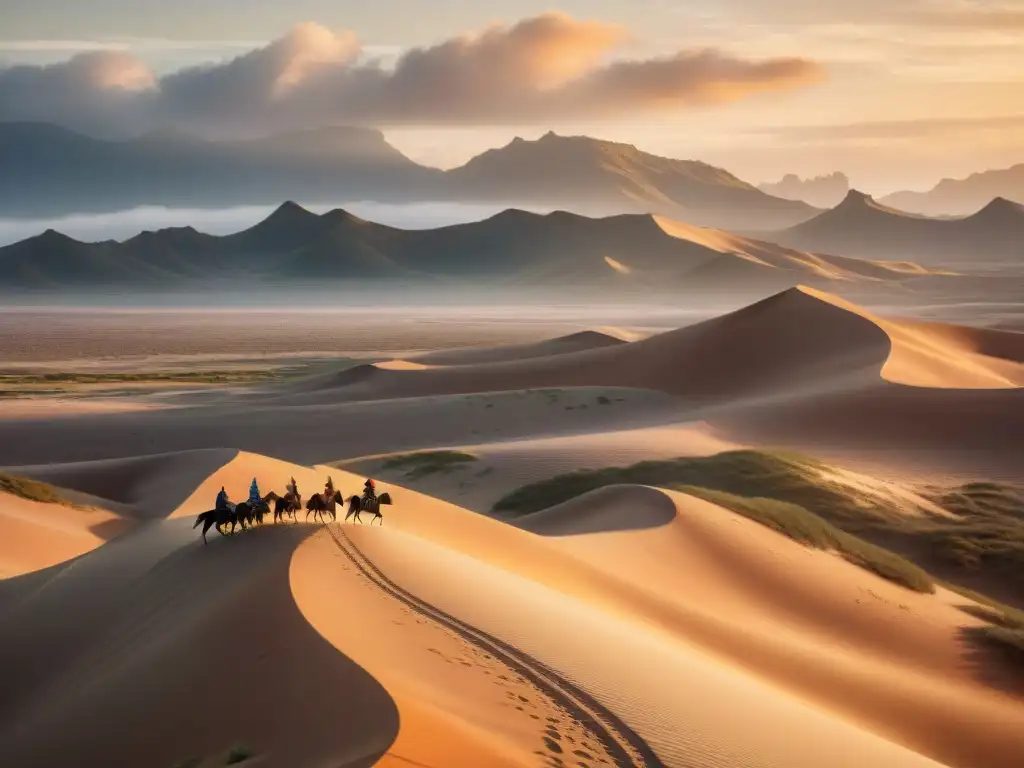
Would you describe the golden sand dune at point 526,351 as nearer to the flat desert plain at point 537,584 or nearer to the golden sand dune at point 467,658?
the flat desert plain at point 537,584

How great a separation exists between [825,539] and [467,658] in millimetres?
13319

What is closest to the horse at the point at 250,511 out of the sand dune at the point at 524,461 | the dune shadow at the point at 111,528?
the dune shadow at the point at 111,528

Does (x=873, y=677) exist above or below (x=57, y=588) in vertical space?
below

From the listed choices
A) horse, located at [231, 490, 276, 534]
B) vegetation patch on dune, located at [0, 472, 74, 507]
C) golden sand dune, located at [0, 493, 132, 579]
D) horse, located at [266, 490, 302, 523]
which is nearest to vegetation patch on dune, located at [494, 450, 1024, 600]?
golden sand dune, located at [0, 493, 132, 579]

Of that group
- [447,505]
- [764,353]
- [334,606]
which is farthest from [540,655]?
[764,353]

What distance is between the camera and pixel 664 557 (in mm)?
18609

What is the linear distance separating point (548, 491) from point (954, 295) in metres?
145

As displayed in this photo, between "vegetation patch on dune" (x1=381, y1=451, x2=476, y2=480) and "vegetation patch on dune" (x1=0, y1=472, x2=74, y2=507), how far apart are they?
367 inches

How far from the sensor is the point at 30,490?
80.1ft

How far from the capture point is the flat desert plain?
877 cm

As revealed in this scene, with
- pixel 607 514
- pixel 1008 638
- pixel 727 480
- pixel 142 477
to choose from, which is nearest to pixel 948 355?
Result: pixel 727 480

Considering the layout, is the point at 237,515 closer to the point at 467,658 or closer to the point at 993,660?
the point at 467,658

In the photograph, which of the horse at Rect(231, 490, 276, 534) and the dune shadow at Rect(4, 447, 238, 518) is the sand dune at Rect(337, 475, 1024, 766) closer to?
the horse at Rect(231, 490, 276, 534)

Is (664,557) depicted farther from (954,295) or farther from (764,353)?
(954,295)
